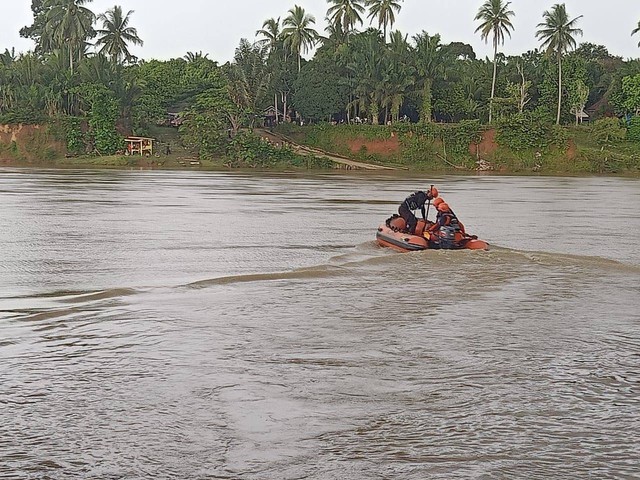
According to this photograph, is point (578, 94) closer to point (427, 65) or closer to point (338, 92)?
point (427, 65)

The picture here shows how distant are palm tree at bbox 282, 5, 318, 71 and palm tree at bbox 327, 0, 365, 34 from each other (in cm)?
219

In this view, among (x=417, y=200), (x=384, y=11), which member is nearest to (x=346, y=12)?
(x=384, y=11)

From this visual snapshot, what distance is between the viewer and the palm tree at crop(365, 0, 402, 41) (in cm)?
7456

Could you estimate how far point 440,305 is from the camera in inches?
434

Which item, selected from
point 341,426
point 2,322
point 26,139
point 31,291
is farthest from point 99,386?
point 26,139

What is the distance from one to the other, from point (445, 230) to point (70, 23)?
2476 inches

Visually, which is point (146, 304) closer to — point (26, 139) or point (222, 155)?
point (222, 155)

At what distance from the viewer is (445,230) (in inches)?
618

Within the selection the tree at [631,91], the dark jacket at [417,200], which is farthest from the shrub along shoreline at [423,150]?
the dark jacket at [417,200]

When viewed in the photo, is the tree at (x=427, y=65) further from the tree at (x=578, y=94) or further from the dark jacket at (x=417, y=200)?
the dark jacket at (x=417, y=200)

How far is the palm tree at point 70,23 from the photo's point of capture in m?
72.0

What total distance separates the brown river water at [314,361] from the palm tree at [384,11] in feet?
197

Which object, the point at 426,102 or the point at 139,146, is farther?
the point at 139,146

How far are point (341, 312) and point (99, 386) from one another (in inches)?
150
